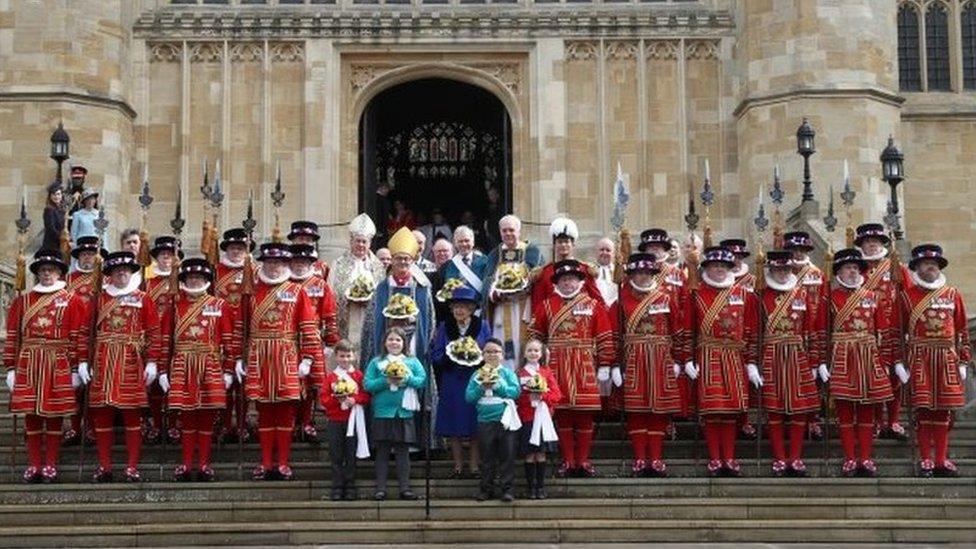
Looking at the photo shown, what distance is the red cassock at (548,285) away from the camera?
1368 cm

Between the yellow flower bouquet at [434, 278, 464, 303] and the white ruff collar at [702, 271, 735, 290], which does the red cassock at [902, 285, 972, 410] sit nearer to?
the white ruff collar at [702, 271, 735, 290]

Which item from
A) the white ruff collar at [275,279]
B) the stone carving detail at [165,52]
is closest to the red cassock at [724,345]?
the white ruff collar at [275,279]

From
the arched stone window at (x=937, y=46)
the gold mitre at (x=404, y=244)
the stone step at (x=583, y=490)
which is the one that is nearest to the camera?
the stone step at (x=583, y=490)

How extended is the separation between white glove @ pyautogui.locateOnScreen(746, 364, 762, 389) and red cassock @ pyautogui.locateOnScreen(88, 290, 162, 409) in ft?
17.9

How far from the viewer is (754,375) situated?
13.5 m

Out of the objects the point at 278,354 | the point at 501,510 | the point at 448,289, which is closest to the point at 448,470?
the point at 501,510

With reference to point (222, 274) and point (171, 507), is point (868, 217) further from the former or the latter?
point (171, 507)

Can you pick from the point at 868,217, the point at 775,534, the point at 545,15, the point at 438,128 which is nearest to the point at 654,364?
the point at 775,534

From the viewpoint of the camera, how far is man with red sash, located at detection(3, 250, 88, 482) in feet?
43.0

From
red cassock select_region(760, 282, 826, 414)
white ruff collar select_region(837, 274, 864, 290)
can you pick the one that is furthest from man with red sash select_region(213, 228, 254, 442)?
white ruff collar select_region(837, 274, 864, 290)

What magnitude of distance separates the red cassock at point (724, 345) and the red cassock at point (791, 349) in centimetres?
15

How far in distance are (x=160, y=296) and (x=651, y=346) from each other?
4.72 meters

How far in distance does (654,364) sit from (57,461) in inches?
221

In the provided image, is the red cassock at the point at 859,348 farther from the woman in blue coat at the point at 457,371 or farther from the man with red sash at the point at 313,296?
the man with red sash at the point at 313,296
